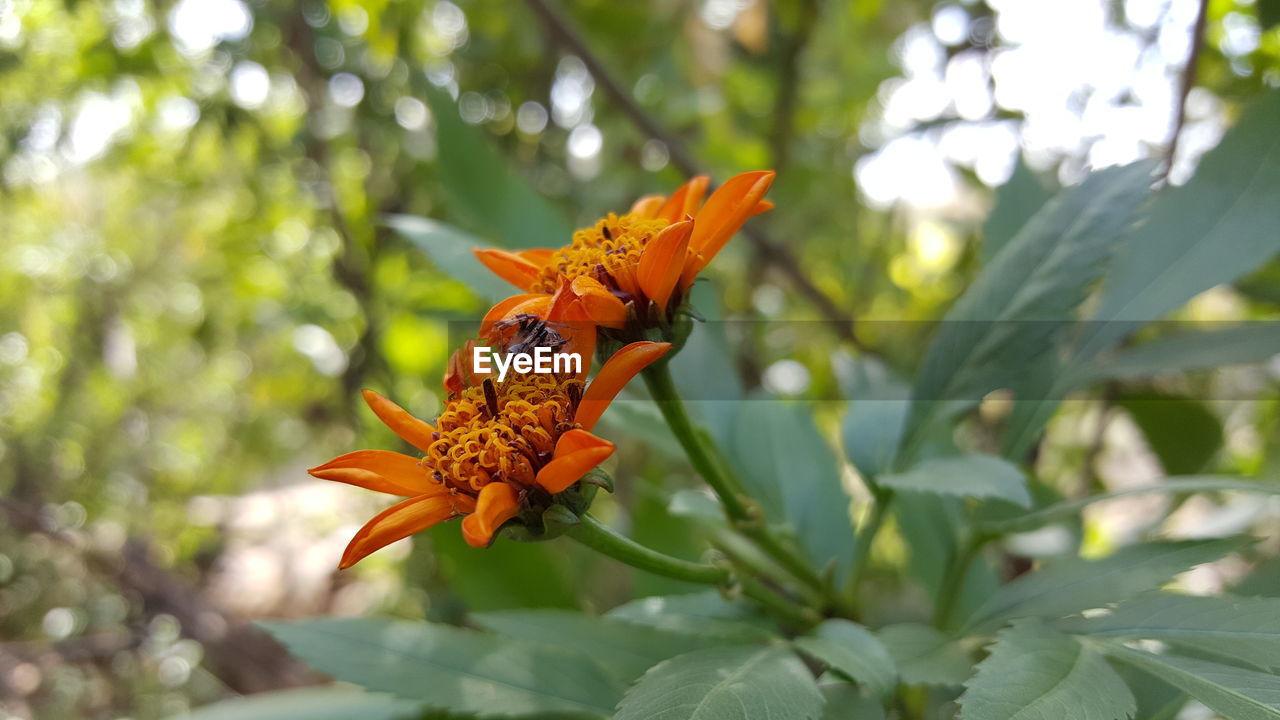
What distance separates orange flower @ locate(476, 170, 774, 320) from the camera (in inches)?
13.4

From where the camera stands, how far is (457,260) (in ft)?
1.81

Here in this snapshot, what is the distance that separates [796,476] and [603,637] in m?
0.17

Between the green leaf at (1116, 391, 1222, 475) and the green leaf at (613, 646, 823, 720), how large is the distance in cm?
52

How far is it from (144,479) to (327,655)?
1.42 metres

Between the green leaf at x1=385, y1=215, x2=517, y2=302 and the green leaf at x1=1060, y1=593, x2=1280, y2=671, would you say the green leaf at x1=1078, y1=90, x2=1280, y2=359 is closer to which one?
the green leaf at x1=1060, y1=593, x2=1280, y2=671

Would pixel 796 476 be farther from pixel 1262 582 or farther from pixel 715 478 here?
pixel 1262 582

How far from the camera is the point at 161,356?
1692 millimetres

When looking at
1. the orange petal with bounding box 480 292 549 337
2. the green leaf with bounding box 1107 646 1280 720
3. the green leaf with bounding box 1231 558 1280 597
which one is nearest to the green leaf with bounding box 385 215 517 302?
the orange petal with bounding box 480 292 549 337

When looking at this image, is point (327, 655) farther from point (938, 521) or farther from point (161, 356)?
point (161, 356)

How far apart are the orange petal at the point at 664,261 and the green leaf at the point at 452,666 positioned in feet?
0.86

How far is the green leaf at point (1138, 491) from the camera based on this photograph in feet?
1.23

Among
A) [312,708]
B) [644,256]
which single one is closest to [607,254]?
[644,256]

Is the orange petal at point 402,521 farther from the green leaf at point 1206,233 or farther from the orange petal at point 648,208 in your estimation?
the green leaf at point 1206,233

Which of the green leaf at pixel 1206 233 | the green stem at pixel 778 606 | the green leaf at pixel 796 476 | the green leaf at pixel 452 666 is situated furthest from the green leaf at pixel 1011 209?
the green leaf at pixel 452 666
